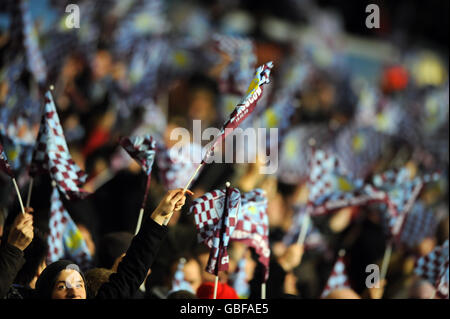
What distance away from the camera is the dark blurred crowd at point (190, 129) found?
4.82 meters

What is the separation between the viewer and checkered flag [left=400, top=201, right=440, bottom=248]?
6.50 meters

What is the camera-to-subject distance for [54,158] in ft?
13.8

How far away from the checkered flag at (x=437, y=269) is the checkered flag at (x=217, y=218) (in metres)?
1.94

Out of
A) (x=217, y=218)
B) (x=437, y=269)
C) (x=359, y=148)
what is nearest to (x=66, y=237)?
(x=217, y=218)

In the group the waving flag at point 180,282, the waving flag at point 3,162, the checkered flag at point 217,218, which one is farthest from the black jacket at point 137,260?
the waving flag at point 180,282

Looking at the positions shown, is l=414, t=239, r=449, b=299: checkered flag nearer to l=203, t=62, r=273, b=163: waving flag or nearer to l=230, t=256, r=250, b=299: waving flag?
l=230, t=256, r=250, b=299: waving flag

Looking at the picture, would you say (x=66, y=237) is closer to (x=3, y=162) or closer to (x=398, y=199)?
(x=3, y=162)

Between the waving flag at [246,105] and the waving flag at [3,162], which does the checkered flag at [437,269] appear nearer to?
the waving flag at [246,105]

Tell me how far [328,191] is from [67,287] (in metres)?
3.02

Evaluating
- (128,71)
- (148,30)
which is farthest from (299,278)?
(148,30)

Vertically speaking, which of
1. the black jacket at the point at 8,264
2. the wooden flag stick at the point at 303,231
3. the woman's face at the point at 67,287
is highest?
the black jacket at the point at 8,264

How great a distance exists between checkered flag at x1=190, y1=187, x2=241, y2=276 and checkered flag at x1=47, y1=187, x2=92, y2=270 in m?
0.87
